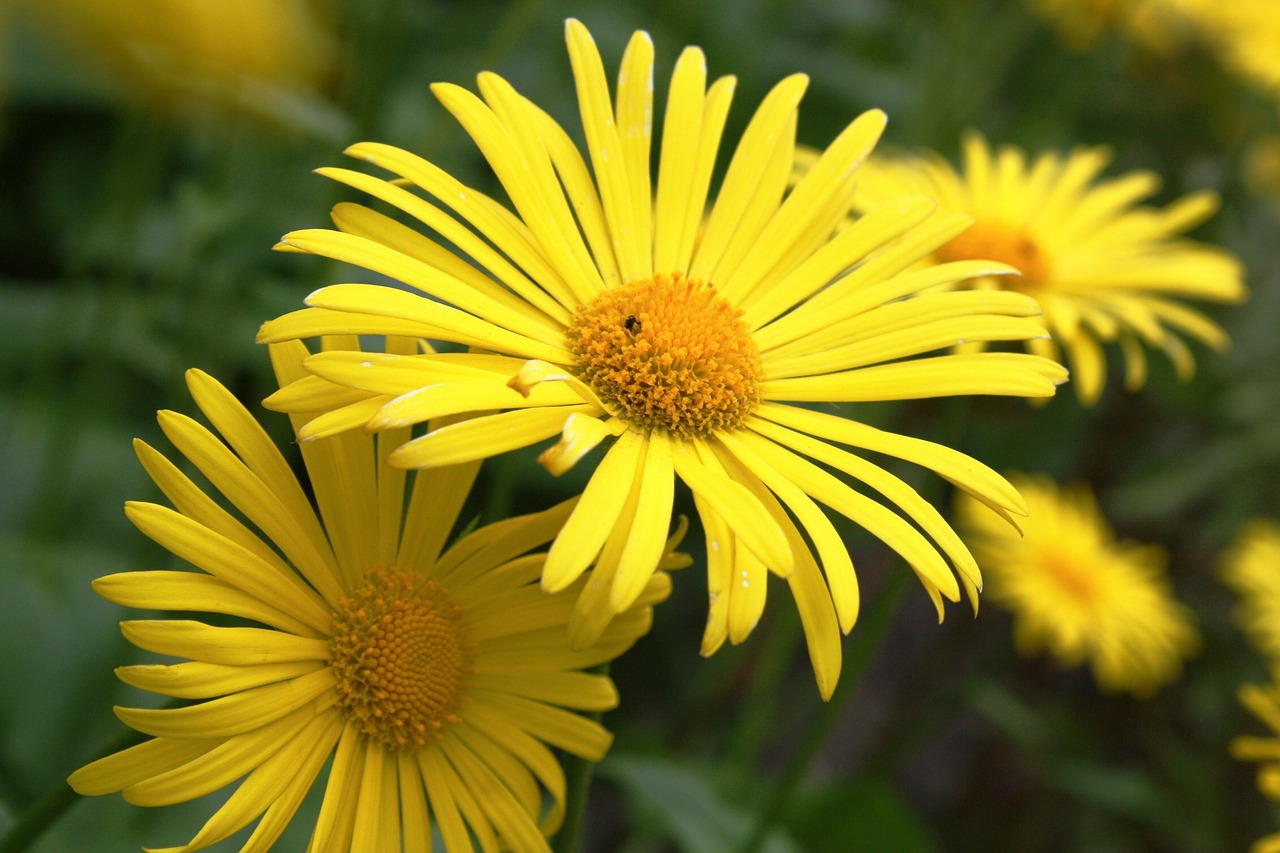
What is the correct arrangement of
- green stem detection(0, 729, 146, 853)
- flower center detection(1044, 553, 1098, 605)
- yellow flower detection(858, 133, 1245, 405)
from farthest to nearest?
1. flower center detection(1044, 553, 1098, 605)
2. yellow flower detection(858, 133, 1245, 405)
3. green stem detection(0, 729, 146, 853)

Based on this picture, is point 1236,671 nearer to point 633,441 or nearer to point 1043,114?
point 1043,114

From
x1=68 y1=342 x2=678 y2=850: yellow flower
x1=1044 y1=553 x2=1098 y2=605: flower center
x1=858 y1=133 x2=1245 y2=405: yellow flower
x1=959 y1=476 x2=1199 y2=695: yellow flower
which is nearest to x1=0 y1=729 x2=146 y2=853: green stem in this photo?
x1=68 y1=342 x2=678 y2=850: yellow flower

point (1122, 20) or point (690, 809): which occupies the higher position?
point (1122, 20)

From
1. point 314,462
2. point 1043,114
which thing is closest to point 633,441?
point 314,462

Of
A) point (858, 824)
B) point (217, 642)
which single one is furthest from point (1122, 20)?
point (217, 642)

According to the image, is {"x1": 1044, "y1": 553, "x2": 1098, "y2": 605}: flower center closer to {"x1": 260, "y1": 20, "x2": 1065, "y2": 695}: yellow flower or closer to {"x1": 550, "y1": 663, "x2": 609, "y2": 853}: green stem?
{"x1": 260, "y1": 20, "x2": 1065, "y2": 695}: yellow flower

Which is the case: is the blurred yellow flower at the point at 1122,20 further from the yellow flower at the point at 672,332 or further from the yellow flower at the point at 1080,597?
the yellow flower at the point at 672,332

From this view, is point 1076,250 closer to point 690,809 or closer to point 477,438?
point 690,809

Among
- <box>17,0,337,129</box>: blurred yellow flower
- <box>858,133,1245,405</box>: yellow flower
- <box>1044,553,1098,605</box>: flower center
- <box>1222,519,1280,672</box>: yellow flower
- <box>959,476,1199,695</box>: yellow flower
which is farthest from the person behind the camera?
<box>1044,553,1098,605</box>: flower center
